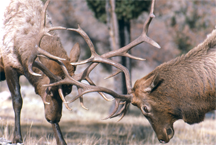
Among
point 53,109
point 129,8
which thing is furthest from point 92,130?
point 129,8

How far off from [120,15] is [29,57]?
4.47 m

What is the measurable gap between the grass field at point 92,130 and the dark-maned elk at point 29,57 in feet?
1.47

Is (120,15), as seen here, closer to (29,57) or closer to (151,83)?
(29,57)

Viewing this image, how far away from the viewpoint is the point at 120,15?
27.1 feet

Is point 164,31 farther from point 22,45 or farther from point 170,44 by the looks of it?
point 22,45

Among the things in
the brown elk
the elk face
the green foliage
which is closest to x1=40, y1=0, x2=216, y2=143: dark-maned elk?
the elk face

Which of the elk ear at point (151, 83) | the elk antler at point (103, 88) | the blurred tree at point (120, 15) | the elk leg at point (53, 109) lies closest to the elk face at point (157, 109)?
the elk ear at point (151, 83)

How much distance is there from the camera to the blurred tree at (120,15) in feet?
26.7

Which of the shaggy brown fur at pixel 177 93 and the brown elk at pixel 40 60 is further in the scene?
the brown elk at pixel 40 60

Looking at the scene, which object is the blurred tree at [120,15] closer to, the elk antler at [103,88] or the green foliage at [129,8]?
the green foliage at [129,8]

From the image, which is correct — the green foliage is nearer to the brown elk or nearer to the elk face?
the brown elk

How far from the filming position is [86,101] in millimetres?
11703

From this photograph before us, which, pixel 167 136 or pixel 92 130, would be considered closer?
pixel 167 136

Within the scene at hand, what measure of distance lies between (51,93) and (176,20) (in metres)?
17.5
